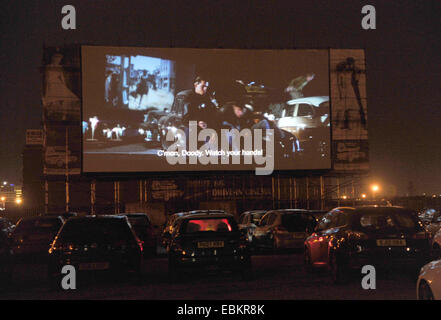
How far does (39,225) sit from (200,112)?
1323cm

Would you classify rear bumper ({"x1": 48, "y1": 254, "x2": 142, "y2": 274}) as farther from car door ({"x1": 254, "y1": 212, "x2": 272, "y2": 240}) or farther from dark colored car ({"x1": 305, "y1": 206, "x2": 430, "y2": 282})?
car door ({"x1": 254, "y1": 212, "x2": 272, "y2": 240})

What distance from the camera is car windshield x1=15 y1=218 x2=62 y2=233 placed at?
1828cm

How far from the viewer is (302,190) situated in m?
40.6

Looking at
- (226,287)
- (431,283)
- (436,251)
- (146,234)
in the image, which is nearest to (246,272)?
(226,287)

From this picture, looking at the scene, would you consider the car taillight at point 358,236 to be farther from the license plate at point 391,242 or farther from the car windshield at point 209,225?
the car windshield at point 209,225

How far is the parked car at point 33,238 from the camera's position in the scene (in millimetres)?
17953

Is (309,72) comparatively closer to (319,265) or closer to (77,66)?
(77,66)

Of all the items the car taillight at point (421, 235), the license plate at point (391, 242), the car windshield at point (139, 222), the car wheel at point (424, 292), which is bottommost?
the car windshield at point (139, 222)

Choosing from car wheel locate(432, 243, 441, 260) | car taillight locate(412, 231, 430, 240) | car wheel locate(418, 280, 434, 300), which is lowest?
car wheel locate(432, 243, 441, 260)

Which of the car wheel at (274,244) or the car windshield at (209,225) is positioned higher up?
the car windshield at (209,225)

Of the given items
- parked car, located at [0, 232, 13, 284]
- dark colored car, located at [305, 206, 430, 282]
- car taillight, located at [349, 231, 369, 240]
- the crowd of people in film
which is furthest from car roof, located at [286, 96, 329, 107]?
car taillight, located at [349, 231, 369, 240]

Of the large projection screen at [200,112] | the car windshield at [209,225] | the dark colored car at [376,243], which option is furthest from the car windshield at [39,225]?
the large projection screen at [200,112]

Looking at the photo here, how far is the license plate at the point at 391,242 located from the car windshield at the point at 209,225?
302cm

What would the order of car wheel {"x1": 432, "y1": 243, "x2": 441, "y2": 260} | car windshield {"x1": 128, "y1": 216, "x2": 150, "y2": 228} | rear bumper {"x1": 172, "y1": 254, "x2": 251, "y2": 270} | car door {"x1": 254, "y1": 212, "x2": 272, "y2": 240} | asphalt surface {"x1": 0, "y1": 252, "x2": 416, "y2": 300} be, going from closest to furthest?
asphalt surface {"x1": 0, "y1": 252, "x2": 416, "y2": 300}
rear bumper {"x1": 172, "y1": 254, "x2": 251, "y2": 270}
car wheel {"x1": 432, "y1": 243, "x2": 441, "y2": 260}
car door {"x1": 254, "y1": 212, "x2": 272, "y2": 240}
car windshield {"x1": 128, "y1": 216, "x2": 150, "y2": 228}
